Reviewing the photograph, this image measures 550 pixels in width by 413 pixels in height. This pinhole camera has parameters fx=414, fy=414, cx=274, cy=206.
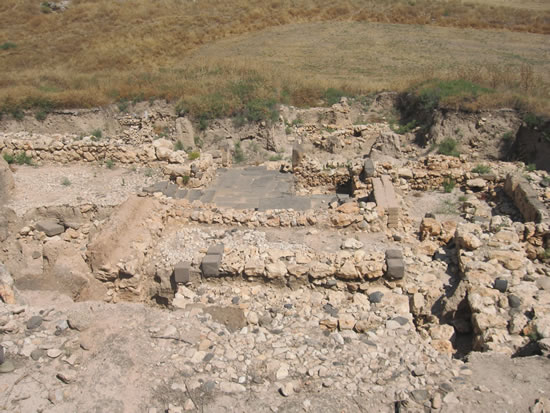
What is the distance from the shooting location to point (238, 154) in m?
14.2

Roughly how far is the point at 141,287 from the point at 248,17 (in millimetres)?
25918

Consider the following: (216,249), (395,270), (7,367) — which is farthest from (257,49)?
(7,367)

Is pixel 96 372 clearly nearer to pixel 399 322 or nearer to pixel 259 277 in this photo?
pixel 259 277

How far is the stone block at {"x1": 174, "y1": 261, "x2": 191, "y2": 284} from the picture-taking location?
635 cm

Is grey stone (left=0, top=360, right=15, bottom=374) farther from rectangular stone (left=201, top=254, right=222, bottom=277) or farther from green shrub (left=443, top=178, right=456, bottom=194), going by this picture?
green shrub (left=443, top=178, right=456, bottom=194)

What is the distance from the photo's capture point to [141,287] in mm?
6734

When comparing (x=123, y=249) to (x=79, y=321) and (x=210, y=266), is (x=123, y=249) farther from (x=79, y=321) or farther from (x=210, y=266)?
(x=79, y=321)

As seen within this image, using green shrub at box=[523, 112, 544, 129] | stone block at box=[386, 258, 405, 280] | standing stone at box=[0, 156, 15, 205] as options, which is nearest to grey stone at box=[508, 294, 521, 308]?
stone block at box=[386, 258, 405, 280]

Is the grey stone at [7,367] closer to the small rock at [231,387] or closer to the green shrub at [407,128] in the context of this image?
the small rock at [231,387]

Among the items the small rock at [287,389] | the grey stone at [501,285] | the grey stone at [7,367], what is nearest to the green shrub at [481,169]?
the grey stone at [501,285]

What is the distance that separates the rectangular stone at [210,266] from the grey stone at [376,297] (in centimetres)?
229

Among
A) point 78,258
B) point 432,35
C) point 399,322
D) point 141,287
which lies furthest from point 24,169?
point 432,35

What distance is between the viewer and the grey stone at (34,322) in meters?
4.66

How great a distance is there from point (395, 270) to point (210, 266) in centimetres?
275
